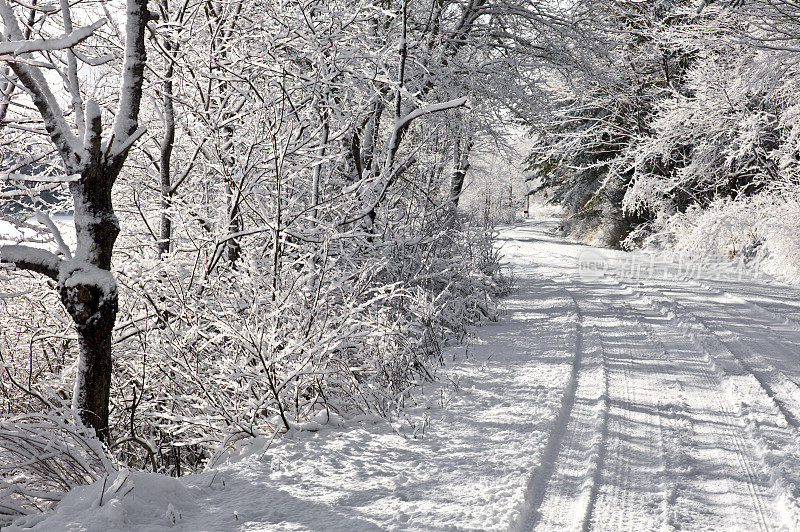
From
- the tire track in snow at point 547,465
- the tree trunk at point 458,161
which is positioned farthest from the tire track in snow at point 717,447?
the tree trunk at point 458,161

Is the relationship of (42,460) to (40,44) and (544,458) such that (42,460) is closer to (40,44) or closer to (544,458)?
(40,44)

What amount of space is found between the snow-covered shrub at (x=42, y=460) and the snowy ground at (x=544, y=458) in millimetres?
292

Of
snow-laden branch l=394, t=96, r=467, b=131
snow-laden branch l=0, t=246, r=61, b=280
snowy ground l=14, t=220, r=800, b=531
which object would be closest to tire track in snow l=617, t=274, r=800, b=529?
snowy ground l=14, t=220, r=800, b=531

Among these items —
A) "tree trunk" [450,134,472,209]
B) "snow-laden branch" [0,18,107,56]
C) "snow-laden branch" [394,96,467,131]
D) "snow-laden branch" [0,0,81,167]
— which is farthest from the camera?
"tree trunk" [450,134,472,209]

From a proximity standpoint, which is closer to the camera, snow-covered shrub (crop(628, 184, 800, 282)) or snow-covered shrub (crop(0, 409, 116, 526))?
snow-covered shrub (crop(0, 409, 116, 526))

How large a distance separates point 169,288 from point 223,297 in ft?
1.48

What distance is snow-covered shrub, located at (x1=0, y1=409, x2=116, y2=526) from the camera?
9.34 ft

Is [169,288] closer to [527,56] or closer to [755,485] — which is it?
[755,485]

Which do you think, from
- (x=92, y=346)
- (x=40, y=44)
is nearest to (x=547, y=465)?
(x=92, y=346)

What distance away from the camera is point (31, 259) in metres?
3.62

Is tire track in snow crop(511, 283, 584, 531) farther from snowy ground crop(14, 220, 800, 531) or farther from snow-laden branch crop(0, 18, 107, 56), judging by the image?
snow-laden branch crop(0, 18, 107, 56)

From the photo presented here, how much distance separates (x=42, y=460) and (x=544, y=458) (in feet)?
9.72

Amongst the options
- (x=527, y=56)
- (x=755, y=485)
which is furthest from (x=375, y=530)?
(x=527, y=56)

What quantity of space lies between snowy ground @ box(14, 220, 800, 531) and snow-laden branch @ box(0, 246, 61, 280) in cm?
158
